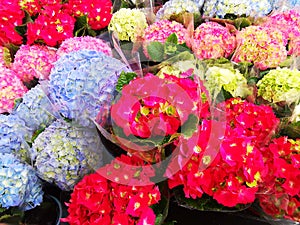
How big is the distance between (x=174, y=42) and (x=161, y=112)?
47 centimetres

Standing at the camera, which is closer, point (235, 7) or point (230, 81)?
point (230, 81)

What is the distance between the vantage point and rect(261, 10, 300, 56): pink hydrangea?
178 cm

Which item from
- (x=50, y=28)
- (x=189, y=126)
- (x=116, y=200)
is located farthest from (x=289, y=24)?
(x=116, y=200)

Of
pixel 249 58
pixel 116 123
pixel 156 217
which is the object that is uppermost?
pixel 116 123

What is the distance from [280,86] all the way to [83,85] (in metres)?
0.63

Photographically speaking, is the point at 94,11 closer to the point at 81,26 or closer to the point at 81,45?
the point at 81,26

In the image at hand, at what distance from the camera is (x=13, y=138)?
4.39 feet

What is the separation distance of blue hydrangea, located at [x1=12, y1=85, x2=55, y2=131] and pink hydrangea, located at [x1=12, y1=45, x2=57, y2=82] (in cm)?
27

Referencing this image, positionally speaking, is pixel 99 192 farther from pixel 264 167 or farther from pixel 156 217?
pixel 264 167

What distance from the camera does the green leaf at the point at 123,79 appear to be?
1.08 m

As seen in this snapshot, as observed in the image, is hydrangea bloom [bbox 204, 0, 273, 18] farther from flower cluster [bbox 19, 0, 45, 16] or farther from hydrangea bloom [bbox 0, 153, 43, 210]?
hydrangea bloom [bbox 0, 153, 43, 210]

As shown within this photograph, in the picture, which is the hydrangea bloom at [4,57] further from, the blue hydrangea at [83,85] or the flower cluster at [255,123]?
the flower cluster at [255,123]

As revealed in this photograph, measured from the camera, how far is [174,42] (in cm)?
138

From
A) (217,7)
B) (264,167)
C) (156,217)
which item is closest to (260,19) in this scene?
(217,7)
